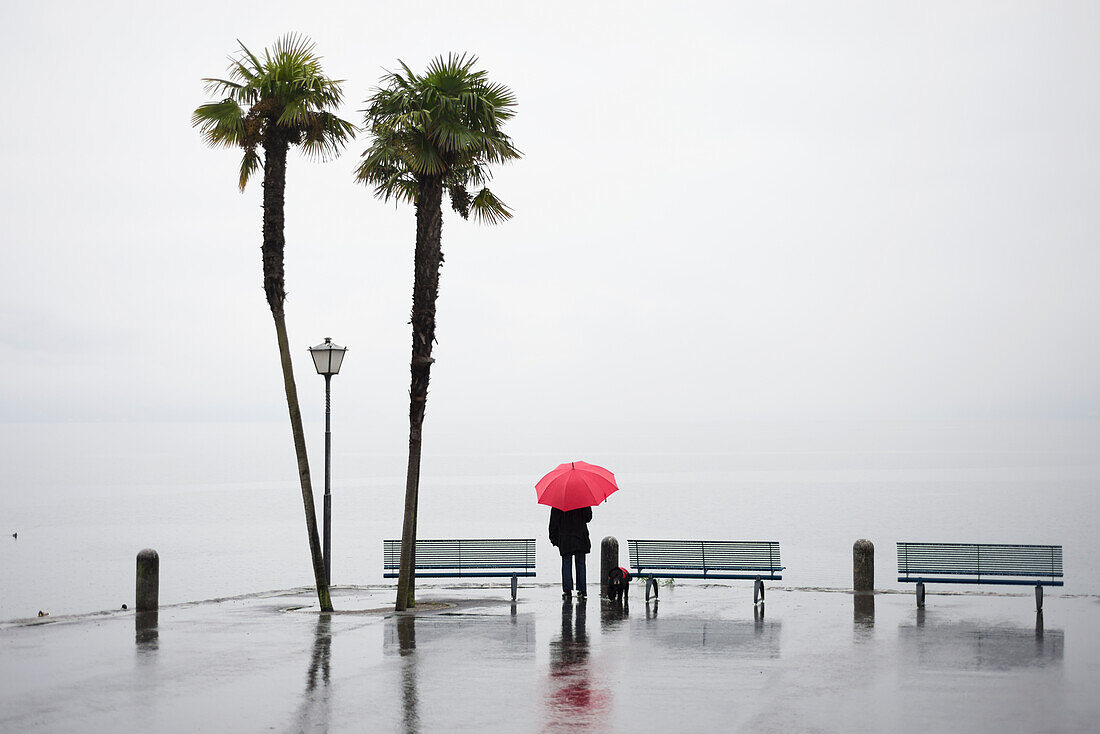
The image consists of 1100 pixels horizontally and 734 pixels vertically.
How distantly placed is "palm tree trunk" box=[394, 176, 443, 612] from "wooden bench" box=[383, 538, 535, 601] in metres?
1.39

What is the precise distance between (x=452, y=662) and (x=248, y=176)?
942 cm

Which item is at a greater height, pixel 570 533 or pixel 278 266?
pixel 278 266

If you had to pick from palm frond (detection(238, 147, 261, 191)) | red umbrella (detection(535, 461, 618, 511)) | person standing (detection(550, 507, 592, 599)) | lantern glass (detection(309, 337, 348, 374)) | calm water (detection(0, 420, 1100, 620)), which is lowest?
calm water (detection(0, 420, 1100, 620))

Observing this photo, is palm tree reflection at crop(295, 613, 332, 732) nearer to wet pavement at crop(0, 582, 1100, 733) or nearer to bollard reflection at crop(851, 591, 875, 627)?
wet pavement at crop(0, 582, 1100, 733)

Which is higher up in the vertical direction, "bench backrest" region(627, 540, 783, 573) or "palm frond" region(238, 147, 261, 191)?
"palm frond" region(238, 147, 261, 191)

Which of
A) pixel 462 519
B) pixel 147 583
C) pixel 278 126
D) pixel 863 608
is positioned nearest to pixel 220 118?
pixel 278 126

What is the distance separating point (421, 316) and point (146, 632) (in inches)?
240

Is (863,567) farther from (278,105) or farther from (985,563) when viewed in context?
(278,105)

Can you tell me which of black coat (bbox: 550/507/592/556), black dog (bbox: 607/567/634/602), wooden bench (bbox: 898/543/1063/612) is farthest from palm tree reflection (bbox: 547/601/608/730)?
wooden bench (bbox: 898/543/1063/612)

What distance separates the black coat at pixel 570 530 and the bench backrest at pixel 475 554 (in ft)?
2.19

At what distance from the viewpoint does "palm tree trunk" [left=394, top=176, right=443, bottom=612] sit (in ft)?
58.2

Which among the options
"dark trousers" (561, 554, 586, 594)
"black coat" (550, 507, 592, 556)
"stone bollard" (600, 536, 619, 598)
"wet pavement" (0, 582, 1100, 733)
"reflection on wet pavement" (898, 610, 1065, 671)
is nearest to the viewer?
"wet pavement" (0, 582, 1100, 733)

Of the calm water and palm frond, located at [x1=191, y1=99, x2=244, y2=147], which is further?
the calm water

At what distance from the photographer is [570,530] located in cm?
1841
